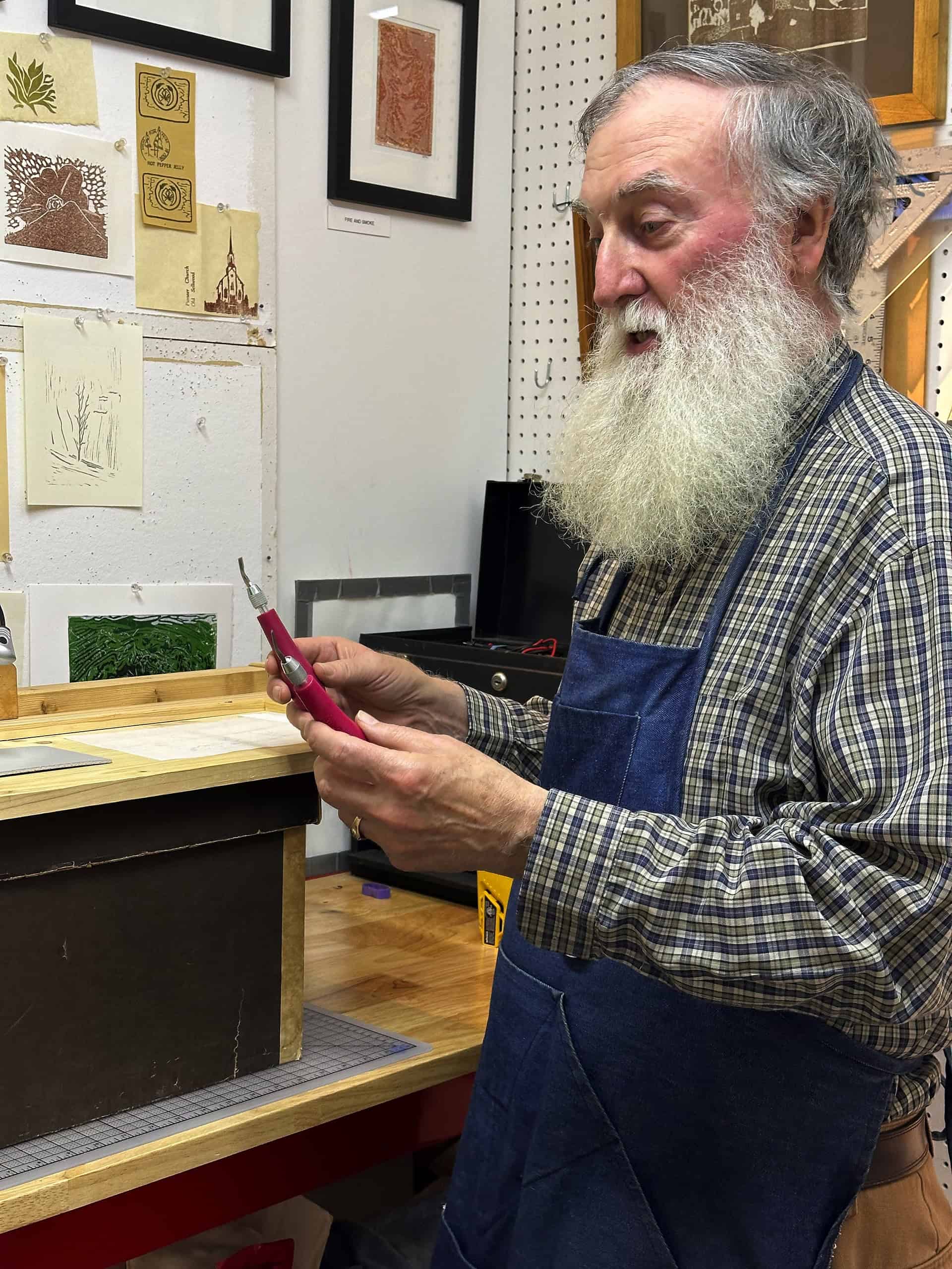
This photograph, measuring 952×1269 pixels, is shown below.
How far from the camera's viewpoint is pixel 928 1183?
981 mm

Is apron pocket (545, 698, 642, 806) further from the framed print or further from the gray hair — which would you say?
the framed print

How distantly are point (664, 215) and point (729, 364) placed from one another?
0.12 m

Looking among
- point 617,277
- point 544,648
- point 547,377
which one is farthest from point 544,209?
point 617,277

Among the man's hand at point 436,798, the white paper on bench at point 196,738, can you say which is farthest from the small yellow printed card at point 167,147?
the man's hand at point 436,798

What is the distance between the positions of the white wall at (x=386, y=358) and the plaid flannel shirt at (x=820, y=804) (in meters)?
0.94

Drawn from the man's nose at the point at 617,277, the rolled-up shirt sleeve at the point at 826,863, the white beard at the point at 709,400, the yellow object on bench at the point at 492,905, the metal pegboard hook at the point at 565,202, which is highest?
the metal pegboard hook at the point at 565,202

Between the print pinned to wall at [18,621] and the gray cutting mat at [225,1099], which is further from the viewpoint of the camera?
the print pinned to wall at [18,621]

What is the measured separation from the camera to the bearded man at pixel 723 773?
0.78 meters

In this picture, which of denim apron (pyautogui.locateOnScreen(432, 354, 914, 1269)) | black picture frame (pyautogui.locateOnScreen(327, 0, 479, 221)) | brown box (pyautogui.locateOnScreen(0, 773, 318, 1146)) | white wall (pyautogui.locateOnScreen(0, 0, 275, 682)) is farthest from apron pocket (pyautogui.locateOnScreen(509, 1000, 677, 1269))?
black picture frame (pyautogui.locateOnScreen(327, 0, 479, 221))

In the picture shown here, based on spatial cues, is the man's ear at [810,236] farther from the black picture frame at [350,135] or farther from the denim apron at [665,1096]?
the black picture frame at [350,135]

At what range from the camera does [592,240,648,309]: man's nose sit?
1007 millimetres

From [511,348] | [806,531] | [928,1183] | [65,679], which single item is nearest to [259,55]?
[511,348]

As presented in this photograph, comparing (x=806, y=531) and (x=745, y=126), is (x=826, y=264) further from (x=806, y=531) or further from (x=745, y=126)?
(x=806, y=531)

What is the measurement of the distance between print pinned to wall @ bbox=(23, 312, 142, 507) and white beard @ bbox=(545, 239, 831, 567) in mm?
679
